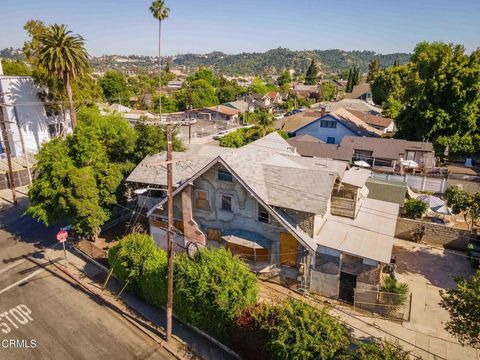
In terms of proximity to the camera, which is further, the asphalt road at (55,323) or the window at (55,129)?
the window at (55,129)

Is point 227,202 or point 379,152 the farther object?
point 379,152

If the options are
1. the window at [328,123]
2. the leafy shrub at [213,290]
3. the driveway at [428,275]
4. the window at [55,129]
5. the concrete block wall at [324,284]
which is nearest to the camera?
the leafy shrub at [213,290]

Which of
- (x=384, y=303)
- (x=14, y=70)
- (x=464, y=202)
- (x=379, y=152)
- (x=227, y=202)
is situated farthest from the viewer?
(x=14, y=70)

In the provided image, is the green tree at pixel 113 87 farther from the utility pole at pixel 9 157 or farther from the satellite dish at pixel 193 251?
the satellite dish at pixel 193 251

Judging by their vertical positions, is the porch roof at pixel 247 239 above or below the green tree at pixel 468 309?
below

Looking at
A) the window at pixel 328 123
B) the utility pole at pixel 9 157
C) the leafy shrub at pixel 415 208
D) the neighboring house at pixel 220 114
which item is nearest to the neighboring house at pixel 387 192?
the leafy shrub at pixel 415 208

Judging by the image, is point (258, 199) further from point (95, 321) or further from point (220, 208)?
point (95, 321)

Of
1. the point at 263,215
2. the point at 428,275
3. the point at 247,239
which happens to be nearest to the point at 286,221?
the point at 263,215

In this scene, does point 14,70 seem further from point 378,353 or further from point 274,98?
point 274,98
